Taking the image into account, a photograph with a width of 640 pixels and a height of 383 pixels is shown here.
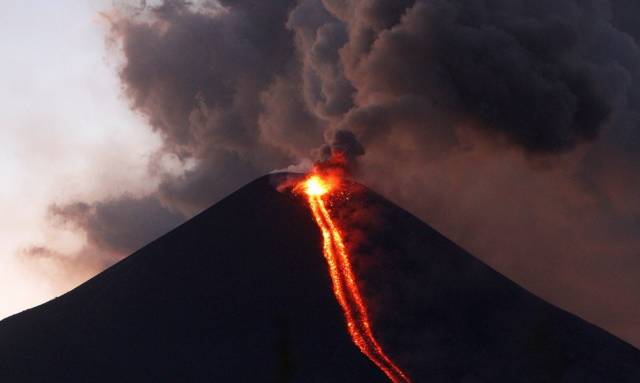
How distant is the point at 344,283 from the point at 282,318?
4531mm

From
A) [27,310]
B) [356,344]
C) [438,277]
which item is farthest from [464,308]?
[27,310]

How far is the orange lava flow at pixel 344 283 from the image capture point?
47.7m

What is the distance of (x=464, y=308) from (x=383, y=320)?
4.60m

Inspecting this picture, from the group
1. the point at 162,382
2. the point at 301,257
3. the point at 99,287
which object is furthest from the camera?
the point at 99,287

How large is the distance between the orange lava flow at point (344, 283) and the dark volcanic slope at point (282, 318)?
522 millimetres

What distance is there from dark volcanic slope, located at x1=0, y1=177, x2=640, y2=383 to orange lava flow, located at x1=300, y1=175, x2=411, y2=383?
52 cm

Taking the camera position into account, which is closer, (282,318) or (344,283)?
(282,318)

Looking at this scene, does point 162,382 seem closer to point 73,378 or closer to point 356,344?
point 73,378

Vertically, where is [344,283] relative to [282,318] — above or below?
above

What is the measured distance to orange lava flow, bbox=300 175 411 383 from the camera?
4766 cm

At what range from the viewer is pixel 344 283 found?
5325 centimetres

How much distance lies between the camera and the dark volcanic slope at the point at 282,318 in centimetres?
4759

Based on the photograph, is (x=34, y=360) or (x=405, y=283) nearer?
(x=34, y=360)

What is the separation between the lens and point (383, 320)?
5106 cm
